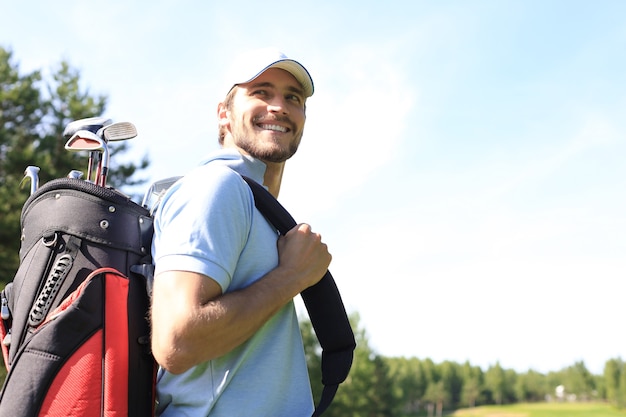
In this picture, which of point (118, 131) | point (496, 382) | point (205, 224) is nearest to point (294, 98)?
point (118, 131)

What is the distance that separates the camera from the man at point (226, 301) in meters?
2.08

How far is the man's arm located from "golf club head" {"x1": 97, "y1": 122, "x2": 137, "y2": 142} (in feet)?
3.17

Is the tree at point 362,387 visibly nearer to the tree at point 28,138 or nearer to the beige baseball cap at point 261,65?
the tree at point 28,138

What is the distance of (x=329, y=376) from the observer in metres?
2.58

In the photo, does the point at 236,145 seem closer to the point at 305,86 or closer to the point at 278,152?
the point at 278,152

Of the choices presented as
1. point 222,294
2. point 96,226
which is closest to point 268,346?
point 222,294

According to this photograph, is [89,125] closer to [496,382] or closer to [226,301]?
[226,301]

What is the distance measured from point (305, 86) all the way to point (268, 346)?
1.18m

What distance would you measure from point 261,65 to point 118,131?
2.26ft

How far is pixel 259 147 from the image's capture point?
2.79 meters

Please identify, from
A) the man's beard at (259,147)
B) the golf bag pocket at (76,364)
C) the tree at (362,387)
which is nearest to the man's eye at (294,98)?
the man's beard at (259,147)

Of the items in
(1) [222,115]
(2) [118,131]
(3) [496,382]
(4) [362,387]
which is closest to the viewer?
(2) [118,131]

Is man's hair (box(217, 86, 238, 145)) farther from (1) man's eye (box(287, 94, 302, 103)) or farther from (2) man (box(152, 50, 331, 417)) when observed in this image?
(2) man (box(152, 50, 331, 417))

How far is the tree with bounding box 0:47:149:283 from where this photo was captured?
23922 mm
